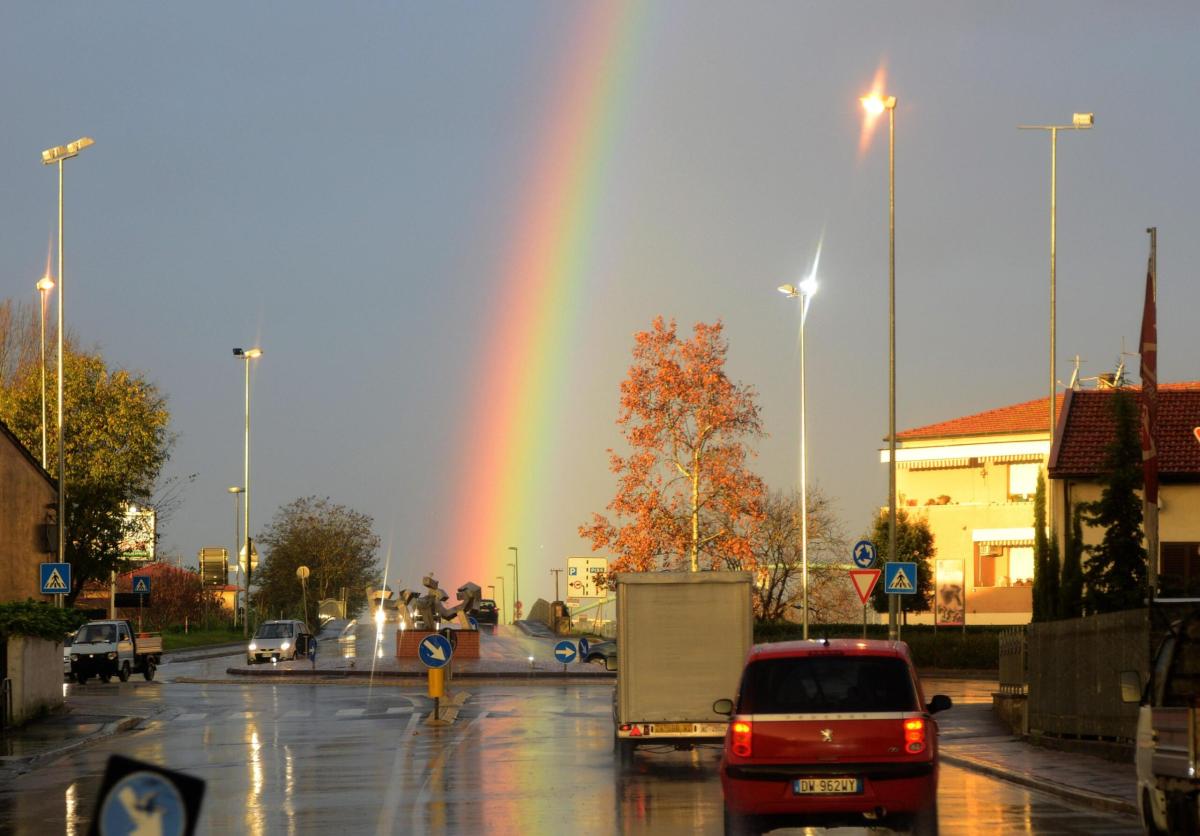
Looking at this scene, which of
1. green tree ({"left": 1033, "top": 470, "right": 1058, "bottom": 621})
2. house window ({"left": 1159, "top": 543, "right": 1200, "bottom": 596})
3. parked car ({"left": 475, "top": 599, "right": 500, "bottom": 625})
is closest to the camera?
green tree ({"left": 1033, "top": 470, "right": 1058, "bottom": 621})

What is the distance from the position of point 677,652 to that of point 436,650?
26.7 feet

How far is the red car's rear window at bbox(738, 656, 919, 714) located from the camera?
1327 cm

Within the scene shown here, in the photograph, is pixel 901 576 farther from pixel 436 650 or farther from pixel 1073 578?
pixel 436 650

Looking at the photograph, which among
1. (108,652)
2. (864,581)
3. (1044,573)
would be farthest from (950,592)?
(864,581)

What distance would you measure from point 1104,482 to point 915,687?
2647 centimetres

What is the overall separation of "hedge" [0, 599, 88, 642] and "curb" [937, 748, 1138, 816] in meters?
16.6

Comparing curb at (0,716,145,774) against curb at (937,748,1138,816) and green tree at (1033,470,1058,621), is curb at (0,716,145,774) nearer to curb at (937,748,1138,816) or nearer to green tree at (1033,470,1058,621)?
curb at (937,748,1138,816)

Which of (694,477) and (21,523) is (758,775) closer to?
(21,523)

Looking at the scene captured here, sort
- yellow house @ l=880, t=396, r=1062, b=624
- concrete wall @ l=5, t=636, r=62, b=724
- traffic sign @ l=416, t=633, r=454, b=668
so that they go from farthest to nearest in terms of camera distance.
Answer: yellow house @ l=880, t=396, r=1062, b=624, traffic sign @ l=416, t=633, r=454, b=668, concrete wall @ l=5, t=636, r=62, b=724

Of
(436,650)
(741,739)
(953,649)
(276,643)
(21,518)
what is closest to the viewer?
(741,739)

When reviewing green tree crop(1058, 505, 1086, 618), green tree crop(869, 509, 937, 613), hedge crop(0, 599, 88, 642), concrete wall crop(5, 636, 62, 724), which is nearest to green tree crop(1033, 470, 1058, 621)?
green tree crop(1058, 505, 1086, 618)

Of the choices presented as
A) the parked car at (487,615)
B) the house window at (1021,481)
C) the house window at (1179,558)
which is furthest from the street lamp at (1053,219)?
the parked car at (487,615)

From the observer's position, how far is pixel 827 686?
43.9 feet

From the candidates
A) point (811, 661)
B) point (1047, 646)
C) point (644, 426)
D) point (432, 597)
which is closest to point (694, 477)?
point (644, 426)
